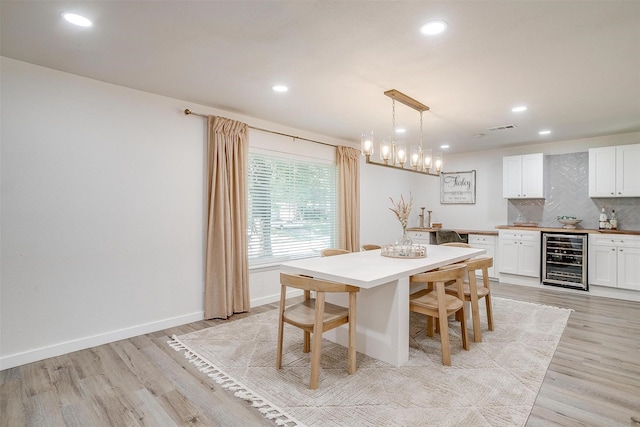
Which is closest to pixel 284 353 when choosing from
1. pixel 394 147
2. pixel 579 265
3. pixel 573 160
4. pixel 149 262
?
pixel 149 262

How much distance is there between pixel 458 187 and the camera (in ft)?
22.5

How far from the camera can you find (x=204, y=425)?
6.25ft

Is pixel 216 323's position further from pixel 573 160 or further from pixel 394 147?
pixel 573 160

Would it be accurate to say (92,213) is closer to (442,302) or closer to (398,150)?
(398,150)

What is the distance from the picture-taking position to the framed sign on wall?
21.8 ft

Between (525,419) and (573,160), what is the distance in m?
5.20

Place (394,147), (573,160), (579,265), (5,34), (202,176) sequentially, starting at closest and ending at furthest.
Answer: (5,34) → (394,147) → (202,176) → (579,265) → (573,160)

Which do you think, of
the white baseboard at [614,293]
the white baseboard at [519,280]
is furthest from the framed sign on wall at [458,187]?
the white baseboard at [614,293]

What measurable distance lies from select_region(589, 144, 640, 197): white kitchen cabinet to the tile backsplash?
35 cm

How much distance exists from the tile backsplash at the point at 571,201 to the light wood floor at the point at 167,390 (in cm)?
275

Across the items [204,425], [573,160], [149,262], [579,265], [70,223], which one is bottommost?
[204,425]

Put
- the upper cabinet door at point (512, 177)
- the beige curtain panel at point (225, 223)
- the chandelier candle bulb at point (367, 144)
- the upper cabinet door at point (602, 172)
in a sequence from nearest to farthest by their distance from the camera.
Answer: the chandelier candle bulb at point (367, 144), the beige curtain panel at point (225, 223), the upper cabinet door at point (602, 172), the upper cabinet door at point (512, 177)

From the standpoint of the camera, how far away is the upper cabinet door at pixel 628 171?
4664mm

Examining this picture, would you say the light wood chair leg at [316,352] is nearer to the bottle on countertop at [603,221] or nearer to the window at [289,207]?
the window at [289,207]
